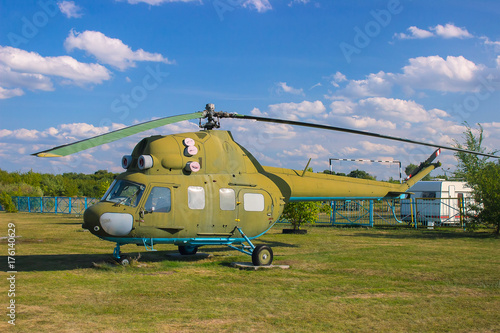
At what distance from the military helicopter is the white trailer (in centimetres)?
1654

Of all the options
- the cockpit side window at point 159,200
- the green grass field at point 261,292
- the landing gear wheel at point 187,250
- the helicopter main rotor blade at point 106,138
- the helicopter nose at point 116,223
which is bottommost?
the green grass field at point 261,292

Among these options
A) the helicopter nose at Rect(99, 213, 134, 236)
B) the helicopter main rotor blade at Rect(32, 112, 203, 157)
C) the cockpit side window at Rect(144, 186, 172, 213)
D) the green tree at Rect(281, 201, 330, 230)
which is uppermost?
the helicopter main rotor blade at Rect(32, 112, 203, 157)

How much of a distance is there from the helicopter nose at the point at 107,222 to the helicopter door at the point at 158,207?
0.52 meters

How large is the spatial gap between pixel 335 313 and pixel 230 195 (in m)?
5.41

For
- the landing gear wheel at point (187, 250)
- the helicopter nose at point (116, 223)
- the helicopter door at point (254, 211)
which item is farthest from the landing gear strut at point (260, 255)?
the helicopter nose at point (116, 223)

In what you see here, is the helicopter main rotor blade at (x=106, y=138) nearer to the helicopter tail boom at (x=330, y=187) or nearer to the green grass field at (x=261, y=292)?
the green grass field at (x=261, y=292)

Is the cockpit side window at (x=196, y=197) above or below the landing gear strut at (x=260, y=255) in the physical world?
above

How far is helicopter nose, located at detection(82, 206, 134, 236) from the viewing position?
34.3ft

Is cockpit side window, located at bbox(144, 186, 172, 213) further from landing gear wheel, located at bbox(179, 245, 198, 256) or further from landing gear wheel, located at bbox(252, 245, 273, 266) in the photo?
landing gear wheel, located at bbox(179, 245, 198, 256)

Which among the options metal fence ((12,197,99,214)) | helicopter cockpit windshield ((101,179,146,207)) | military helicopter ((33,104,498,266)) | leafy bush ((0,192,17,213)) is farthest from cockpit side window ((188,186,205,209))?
leafy bush ((0,192,17,213))

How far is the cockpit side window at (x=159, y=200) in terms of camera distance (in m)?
11.0

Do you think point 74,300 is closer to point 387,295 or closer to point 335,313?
point 335,313

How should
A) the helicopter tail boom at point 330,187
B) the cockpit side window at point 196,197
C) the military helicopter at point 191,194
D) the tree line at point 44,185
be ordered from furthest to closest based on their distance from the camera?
the tree line at point 44,185, the helicopter tail boom at point 330,187, the cockpit side window at point 196,197, the military helicopter at point 191,194

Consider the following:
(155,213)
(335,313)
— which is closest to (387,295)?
(335,313)
